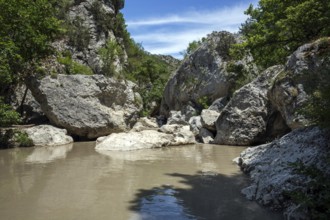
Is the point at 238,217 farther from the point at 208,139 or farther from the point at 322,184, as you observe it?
the point at 208,139

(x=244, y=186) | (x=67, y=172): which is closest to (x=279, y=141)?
(x=244, y=186)

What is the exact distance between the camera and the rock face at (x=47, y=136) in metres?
18.5

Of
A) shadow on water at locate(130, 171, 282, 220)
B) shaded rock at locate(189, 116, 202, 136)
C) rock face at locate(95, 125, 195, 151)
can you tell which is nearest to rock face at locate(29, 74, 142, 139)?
rock face at locate(95, 125, 195, 151)

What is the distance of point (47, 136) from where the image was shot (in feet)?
61.9

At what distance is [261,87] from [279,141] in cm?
818

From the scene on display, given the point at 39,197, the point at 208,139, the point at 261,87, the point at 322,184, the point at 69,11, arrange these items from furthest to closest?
the point at 69,11 → the point at 208,139 → the point at 261,87 → the point at 39,197 → the point at 322,184

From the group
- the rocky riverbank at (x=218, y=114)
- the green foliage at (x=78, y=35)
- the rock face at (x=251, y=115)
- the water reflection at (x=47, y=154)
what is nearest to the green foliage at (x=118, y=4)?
the green foliage at (x=78, y=35)

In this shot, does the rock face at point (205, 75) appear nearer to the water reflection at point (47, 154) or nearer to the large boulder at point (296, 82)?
the large boulder at point (296, 82)

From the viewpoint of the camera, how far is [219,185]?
906cm

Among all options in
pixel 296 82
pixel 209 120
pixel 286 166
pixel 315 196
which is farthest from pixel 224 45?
pixel 315 196

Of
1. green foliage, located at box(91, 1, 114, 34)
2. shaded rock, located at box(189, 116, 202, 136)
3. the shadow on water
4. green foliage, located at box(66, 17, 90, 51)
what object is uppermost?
green foliage, located at box(91, 1, 114, 34)

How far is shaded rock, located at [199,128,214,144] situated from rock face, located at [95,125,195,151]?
741 millimetres

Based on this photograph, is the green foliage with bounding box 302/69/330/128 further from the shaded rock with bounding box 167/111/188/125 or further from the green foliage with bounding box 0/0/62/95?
the shaded rock with bounding box 167/111/188/125

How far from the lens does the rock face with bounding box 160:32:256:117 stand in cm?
2545
